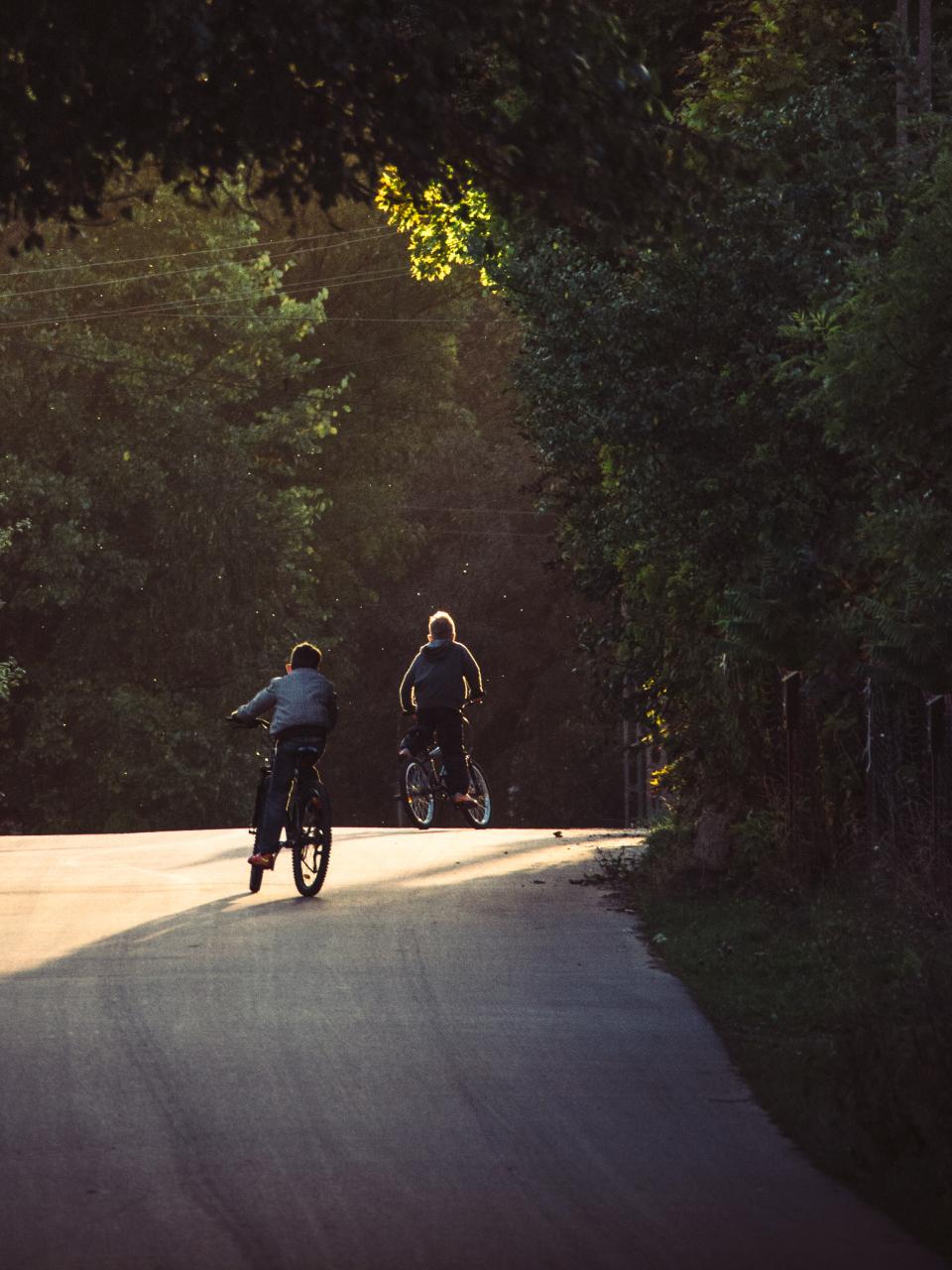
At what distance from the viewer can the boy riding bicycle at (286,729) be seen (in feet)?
54.6

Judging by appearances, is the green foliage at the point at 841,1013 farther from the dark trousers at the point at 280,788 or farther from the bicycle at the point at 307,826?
the dark trousers at the point at 280,788

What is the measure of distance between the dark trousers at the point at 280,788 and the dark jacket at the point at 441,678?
15.7ft

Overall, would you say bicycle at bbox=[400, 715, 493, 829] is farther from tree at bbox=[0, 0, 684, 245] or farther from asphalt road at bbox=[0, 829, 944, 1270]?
tree at bbox=[0, 0, 684, 245]

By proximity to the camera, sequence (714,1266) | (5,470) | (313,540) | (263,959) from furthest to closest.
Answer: (313,540)
(5,470)
(263,959)
(714,1266)

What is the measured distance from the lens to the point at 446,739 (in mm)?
21812

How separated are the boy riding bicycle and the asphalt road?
100cm

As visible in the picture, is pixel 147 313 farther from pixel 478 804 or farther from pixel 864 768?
pixel 864 768

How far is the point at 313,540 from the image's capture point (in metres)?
55.0

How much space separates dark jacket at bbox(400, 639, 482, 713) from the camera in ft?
70.5

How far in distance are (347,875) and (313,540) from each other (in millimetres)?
36879

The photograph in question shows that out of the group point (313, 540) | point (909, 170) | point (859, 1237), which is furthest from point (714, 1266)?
point (313, 540)

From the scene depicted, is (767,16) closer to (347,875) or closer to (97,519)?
(347,875)

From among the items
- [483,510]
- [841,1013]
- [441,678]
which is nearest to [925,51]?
[441,678]

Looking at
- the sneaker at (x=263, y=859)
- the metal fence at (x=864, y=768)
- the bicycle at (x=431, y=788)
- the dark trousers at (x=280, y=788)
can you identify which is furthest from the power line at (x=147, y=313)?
the metal fence at (x=864, y=768)
